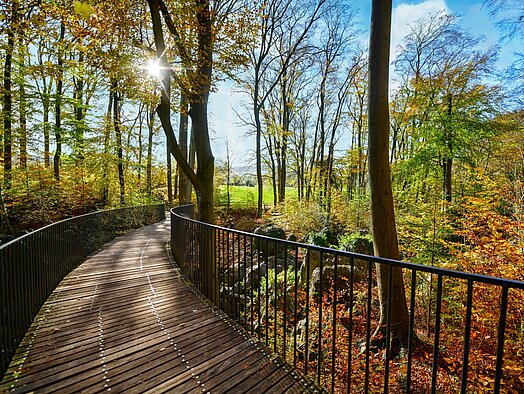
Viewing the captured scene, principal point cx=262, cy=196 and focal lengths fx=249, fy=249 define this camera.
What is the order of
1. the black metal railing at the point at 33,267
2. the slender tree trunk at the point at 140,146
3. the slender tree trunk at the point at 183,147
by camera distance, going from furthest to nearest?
the slender tree trunk at the point at 140,146 → the slender tree trunk at the point at 183,147 → the black metal railing at the point at 33,267

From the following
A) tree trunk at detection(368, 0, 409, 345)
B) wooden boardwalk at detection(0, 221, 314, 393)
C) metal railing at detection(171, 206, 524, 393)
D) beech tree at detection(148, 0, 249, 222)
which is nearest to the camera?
wooden boardwalk at detection(0, 221, 314, 393)

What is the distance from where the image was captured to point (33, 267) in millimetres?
3336

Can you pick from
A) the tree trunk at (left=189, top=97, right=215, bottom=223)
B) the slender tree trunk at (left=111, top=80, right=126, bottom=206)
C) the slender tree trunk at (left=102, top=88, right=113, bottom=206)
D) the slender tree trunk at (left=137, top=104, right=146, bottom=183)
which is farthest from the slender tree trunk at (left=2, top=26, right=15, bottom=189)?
the tree trunk at (left=189, top=97, right=215, bottom=223)

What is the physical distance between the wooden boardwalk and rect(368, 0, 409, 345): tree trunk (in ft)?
8.02

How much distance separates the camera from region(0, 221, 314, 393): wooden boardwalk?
7.23 ft

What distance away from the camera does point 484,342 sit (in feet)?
13.3

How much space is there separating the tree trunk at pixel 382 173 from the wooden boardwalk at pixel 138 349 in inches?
96.2

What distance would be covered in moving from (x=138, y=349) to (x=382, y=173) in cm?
406

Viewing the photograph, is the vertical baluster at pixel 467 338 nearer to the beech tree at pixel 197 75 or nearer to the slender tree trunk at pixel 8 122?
the beech tree at pixel 197 75

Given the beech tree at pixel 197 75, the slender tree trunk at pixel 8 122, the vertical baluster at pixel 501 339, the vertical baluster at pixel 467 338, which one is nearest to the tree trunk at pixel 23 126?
the slender tree trunk at pixel 8 122

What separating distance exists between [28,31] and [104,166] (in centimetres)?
792

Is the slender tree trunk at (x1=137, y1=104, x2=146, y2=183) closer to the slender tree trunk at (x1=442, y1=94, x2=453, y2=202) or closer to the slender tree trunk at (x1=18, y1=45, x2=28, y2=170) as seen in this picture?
the slender tree trunk at (x1=18, y1=45, x2=28, y2=170)

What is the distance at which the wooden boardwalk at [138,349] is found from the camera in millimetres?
2205

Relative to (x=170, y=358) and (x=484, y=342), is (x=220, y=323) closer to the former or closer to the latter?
(x=170, y=358)
